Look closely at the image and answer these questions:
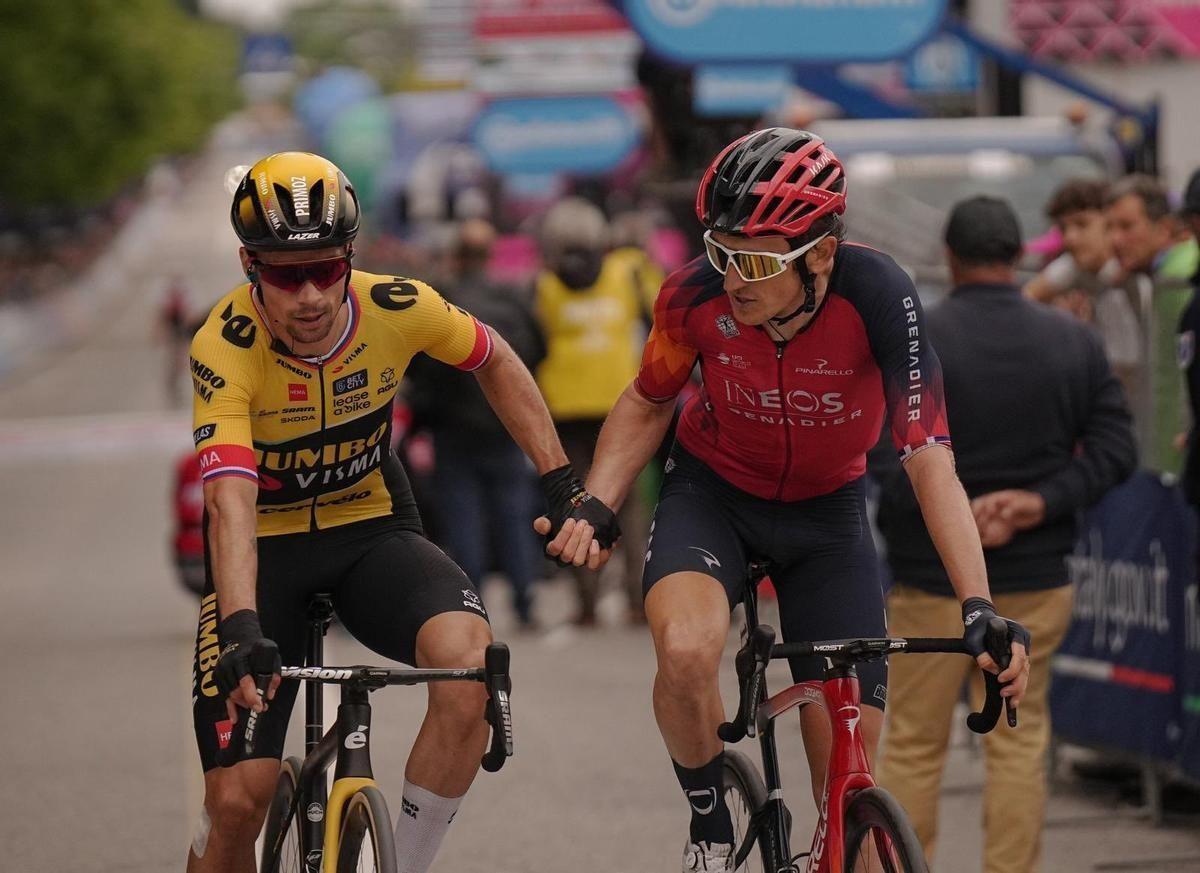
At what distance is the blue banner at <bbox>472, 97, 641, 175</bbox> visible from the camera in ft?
83.0

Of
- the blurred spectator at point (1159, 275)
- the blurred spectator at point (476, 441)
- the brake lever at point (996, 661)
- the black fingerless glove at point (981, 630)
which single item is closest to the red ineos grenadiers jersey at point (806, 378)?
the black fingerless glove at point (981, 630)

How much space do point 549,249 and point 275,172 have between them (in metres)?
7.96

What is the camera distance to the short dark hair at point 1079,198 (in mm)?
9516

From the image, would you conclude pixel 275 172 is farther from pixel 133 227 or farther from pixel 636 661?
pixel 133 227

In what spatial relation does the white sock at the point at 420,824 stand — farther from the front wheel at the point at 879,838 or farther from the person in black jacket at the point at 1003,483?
→ the person in black jacket at the point at 1003,483

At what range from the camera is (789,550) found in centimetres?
580

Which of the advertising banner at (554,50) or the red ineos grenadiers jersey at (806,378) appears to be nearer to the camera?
the red ineos grenadiers jersey at (806,378)

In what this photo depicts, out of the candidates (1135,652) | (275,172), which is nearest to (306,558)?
(275,172)

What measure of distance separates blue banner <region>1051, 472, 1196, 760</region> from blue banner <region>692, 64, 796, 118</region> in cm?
876

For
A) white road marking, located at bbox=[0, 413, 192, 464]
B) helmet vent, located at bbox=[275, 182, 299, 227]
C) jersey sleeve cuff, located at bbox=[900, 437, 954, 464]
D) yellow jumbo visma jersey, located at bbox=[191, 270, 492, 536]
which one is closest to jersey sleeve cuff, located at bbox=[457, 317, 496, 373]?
yellow jumbo visma jersey, located at bbox=[191, 270, 492, 536]

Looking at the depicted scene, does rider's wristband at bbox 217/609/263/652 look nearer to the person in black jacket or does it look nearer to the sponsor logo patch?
the sponsor logo patch

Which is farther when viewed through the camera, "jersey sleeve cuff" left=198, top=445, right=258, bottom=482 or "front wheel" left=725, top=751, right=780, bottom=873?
"front wheel" left=725, top=751, right=780, bottom=873

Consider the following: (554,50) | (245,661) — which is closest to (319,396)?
(245,661)

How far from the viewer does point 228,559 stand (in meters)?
5.20
